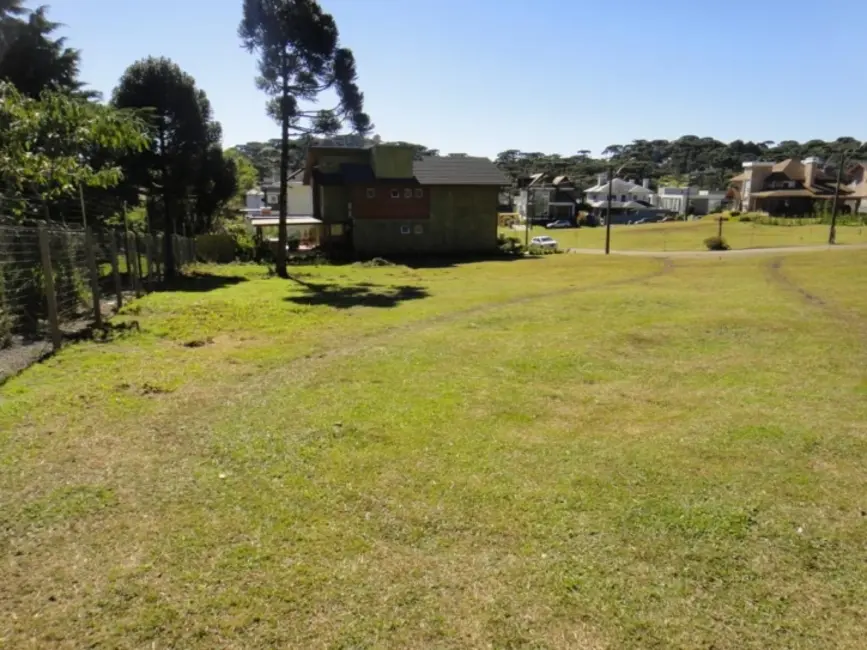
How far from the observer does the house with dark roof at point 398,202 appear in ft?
139

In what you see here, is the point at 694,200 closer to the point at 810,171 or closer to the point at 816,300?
the point at 810,171

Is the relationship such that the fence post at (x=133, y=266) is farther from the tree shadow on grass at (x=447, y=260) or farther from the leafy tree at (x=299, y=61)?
the tree shadow on grass at (x=447, y=260)

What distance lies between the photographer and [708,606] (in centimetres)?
381

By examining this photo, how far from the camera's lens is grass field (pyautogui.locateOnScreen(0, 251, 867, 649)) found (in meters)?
3.63

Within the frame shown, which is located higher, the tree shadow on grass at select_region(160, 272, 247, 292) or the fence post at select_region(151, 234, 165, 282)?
the fence post at select_region(151, 234, 165, 282)

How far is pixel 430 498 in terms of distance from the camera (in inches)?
205

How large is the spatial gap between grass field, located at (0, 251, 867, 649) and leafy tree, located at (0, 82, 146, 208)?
10.8 ft

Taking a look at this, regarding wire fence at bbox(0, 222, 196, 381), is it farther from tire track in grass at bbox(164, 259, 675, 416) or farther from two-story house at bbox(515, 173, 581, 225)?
two-story house at bbox(515, 173, 581, 225)

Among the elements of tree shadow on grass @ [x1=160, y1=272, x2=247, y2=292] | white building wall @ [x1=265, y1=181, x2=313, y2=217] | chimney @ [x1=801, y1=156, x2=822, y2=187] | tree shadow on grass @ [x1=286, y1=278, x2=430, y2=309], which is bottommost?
tree shadow on grass @ [x1=286, y1=278, x2=430, y2=309]

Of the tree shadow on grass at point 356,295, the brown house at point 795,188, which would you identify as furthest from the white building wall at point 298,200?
the brown house at point 795,188

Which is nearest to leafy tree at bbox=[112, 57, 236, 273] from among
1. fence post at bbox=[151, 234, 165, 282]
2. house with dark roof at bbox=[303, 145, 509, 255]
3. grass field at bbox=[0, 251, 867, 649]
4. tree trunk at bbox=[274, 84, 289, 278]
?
fence post at bbox=[151, 234, 165, 282]

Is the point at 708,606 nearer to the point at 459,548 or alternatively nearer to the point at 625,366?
the point at 459,548

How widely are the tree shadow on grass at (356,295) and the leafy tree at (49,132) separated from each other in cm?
849

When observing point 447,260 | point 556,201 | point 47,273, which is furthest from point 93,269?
point 556,201
